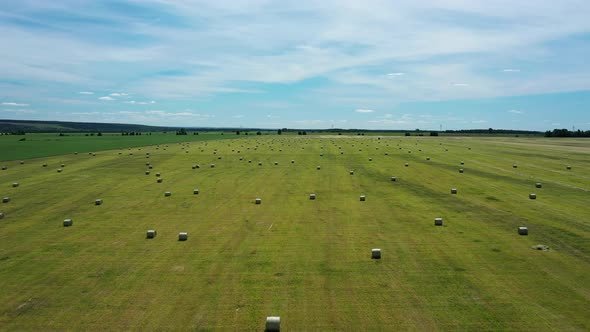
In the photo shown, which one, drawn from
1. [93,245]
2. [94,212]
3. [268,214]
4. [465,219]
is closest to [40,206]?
[94,212]

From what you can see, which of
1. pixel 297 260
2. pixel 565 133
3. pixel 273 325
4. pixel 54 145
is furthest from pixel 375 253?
pixel 565 133

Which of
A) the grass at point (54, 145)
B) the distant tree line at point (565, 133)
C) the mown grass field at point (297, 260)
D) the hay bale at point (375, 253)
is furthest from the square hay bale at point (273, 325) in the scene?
the distant tree line at point (565, 133)

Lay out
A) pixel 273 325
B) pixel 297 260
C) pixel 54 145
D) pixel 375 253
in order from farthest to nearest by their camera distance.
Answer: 1. pixel 54 145
2. pixel 375 253
3. pixel 297 260
4. pixel 273 325

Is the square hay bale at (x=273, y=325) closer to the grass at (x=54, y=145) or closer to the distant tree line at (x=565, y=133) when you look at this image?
the grass at (x=54, y=145)

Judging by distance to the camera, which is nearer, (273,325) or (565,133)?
(273,325)

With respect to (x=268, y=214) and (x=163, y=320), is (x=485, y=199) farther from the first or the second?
(x=163, y=320)

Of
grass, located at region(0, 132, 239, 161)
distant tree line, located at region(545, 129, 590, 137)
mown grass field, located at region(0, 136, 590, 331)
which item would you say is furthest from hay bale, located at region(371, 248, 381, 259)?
distant tree line, located at region(545, 129, 590, 137)

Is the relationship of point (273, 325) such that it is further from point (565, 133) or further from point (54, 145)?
Answer: point (565, 133)

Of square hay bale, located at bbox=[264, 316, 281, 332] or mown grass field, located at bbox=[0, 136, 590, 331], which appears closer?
square hay bale, located at bbox=[264, 316, 281, 332]

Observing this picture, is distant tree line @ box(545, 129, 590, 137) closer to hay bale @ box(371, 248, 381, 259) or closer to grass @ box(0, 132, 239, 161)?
grass @ box(0, 132, 239, 161)
